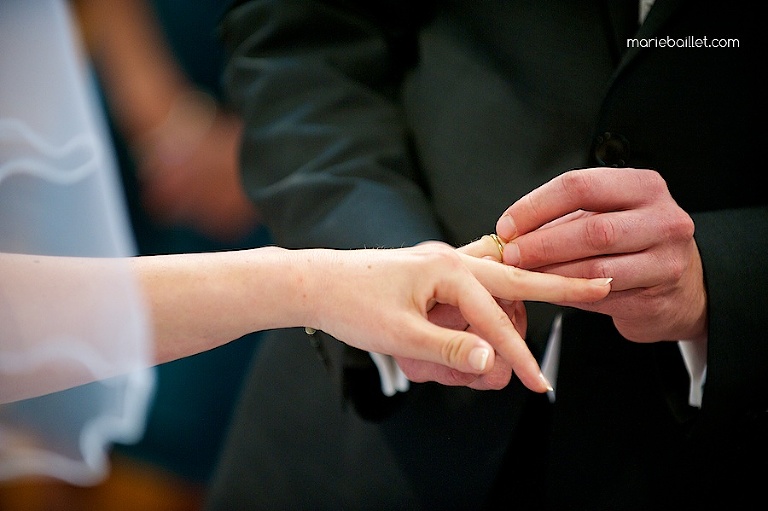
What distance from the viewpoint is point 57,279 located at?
490 mm

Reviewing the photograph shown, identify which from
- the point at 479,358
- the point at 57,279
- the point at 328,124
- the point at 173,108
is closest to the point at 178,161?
the point at 173,108

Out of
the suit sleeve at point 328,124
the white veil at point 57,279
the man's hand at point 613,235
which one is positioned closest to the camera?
the white veil at point 57,279

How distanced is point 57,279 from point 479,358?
12.3 inches

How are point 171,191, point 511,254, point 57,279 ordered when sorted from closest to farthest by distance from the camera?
point 57,279, point 511,254, point 171,191

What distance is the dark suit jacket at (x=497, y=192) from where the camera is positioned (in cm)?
63

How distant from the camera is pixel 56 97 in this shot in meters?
0.52

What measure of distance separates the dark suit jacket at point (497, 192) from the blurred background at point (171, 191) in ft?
0.15

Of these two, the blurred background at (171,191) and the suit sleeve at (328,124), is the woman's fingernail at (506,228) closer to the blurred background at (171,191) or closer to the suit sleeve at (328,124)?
the suit sleeve at (328,124)

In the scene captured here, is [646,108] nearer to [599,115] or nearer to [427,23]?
[599,115]

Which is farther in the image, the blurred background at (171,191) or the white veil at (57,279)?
the blurred background at (171,191)

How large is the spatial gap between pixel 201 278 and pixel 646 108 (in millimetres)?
413

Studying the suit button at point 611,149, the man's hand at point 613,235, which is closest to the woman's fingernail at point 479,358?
the man's hand at point 613,235

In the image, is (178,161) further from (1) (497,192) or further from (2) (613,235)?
(2) (613,235)

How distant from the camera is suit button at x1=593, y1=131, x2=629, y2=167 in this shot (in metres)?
0.63
